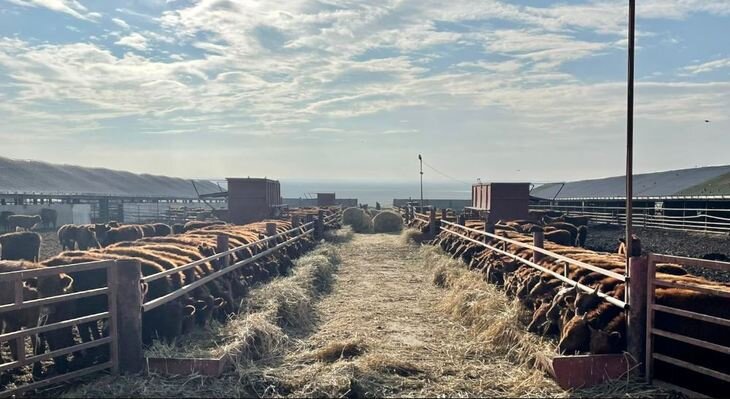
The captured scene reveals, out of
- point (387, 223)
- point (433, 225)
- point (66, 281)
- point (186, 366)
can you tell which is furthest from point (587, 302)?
point (387, 223)

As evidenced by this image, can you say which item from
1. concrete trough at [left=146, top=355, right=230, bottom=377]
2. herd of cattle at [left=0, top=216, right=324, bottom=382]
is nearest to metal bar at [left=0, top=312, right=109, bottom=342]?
herd of cattle at [left=0, top=216, right=324, bottom=382]

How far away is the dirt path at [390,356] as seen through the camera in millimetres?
6340

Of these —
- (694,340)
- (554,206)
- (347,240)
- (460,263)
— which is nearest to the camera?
(694,340)

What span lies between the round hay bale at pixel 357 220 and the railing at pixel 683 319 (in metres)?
27.0

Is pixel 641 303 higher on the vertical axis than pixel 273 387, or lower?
higher

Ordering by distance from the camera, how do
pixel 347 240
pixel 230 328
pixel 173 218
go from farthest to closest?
pixel 173 218
pixel 347 240
pixel 230 328

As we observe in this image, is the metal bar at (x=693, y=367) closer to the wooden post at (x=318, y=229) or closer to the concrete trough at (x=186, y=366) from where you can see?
the concrete trough at (x=186, y=366)

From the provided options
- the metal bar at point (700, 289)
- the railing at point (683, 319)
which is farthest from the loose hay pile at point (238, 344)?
the metal bar at point (700, 289)

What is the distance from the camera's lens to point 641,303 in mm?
6395

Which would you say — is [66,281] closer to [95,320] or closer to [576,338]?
[95,320]

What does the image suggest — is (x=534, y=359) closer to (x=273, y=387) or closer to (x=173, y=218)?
(x=273, y=387)

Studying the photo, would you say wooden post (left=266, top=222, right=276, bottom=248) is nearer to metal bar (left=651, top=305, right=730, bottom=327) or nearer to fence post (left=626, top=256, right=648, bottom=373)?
fence post (left=626, top=256, right=648, bottom=373)

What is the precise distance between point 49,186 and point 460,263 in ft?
278

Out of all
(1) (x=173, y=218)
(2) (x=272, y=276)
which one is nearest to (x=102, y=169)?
(1) (x=173, y=218)
